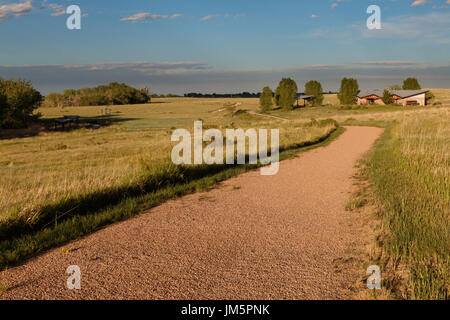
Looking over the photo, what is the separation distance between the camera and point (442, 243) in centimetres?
539

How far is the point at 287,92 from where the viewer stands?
3605 inches

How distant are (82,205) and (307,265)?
5.47 m

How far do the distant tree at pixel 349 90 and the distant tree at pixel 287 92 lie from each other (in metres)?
12.2

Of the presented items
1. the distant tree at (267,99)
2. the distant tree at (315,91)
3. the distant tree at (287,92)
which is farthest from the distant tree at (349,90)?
the distant tree at (267,99)

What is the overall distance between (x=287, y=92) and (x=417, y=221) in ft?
290

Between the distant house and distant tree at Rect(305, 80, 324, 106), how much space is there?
1175 cm

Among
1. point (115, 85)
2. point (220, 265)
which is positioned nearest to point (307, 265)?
point (220, 265)

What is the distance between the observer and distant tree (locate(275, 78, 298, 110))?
91.6m

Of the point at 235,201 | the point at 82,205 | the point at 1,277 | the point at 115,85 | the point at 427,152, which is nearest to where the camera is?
the point at 1,277

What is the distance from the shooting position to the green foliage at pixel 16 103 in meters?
54.6

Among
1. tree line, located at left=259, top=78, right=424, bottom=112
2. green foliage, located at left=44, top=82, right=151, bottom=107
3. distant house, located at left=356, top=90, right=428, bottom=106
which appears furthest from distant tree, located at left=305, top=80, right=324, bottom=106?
green foliage, located at left=44, top=82, right=151, bottom=107

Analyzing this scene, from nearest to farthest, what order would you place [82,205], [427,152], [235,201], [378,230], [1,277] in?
[1,277] < [378,230] < [82,205] < [235,201] < [427,152]

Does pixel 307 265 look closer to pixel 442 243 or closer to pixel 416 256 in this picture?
pixel 416 256
